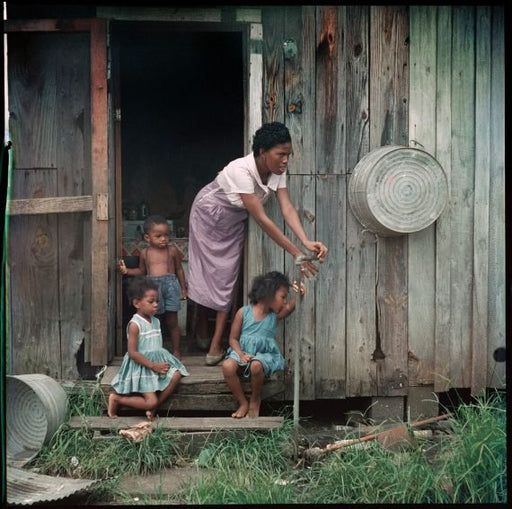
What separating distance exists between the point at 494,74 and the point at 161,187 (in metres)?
4.76

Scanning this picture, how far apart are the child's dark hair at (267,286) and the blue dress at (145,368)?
726 mm

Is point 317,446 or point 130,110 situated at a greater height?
point 130,110

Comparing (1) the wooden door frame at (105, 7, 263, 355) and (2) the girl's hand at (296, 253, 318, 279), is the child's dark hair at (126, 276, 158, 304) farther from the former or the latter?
(1) the wooden door frame at (105, 7, 263, 355)

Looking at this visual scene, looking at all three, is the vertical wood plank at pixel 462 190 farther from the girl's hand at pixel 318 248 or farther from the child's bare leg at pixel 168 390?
the child's bare leg at pixel 168 390

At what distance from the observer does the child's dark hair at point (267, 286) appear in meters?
5.70

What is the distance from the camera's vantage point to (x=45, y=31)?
5.70 meters

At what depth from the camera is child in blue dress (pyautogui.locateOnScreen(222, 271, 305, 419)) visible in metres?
5.57

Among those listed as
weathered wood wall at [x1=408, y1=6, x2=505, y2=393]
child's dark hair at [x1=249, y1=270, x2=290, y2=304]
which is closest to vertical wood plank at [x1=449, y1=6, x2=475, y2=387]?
weathered wood wall at [x1=408, y1=6, x2=505, y2=393]

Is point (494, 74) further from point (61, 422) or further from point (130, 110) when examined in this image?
point (130, 110)

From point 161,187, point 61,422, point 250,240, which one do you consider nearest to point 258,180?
point 250,240

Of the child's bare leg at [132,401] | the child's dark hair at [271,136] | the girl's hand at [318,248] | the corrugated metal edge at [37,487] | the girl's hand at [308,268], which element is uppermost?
the child's dark hair at [271,136]

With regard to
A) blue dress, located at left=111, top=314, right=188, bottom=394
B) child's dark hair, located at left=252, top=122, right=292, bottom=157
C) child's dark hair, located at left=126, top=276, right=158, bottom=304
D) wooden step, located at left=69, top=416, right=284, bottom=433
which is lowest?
wooden step, located at left=69, top=416, right=284, bottom=433

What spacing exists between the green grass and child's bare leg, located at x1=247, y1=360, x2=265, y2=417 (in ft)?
0.70

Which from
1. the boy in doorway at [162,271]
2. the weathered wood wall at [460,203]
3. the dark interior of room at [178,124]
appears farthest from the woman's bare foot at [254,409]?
the dark interior of room at [178,124]
